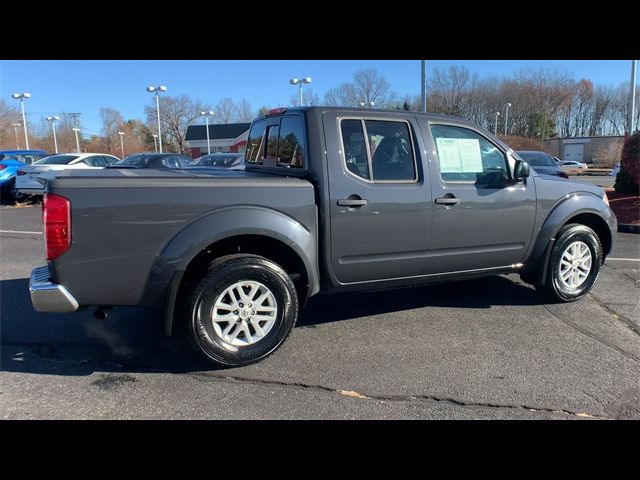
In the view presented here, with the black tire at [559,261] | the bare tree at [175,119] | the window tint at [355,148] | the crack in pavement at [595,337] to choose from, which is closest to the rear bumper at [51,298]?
the window tint at [355,148]

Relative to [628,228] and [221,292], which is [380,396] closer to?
[221,292]

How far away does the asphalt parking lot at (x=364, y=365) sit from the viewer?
2883 millimetres

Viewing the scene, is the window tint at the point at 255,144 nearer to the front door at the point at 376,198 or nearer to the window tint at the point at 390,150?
the front door at the point at 376,198

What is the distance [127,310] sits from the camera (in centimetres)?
470

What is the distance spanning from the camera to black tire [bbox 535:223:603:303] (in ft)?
15.4

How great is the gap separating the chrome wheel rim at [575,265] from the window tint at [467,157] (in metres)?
1.24

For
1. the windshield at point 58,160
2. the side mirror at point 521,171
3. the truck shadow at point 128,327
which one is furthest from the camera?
the windshield at point 58,160

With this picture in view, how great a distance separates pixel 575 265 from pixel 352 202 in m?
2.82

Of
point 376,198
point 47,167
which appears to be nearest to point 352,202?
point 376,198

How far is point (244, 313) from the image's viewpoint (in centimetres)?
345

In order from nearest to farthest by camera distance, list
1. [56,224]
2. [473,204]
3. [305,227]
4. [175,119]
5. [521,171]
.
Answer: [56,224] → [305,227] → [473,204] → [521,171] → [175,119]

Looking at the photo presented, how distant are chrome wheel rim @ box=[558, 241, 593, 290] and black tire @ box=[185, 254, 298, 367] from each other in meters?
3.08
